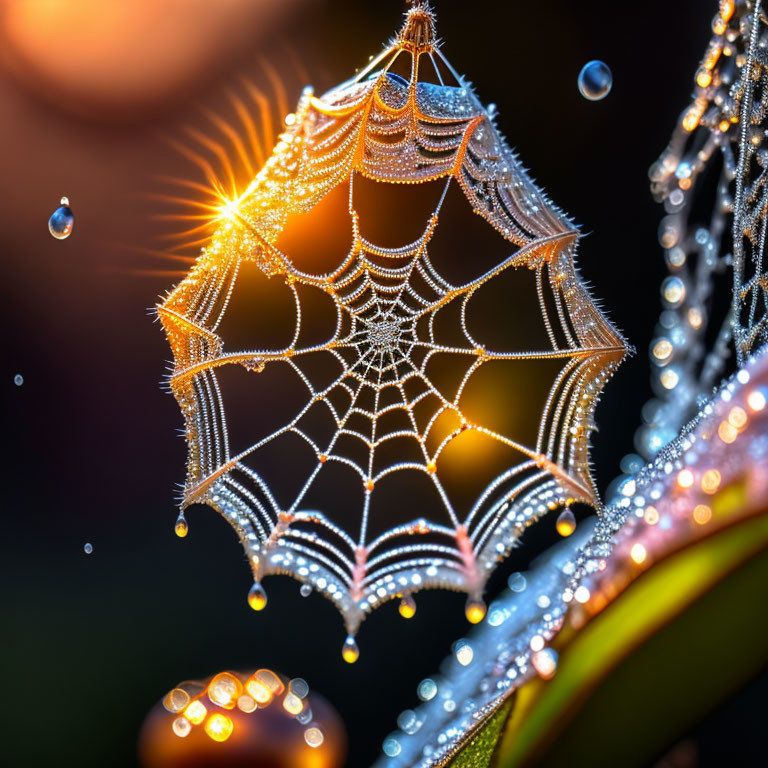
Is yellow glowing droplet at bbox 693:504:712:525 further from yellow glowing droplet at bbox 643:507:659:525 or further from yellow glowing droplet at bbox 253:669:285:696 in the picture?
yellow glowing droplet at bbox 253:669:285:696

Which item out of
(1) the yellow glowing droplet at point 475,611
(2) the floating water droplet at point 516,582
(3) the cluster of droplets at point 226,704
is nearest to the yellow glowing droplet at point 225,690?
(3) the cluster of droplets at point 226,704

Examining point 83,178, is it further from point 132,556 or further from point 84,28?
point 132,556

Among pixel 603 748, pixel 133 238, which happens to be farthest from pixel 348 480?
pixel 603 748

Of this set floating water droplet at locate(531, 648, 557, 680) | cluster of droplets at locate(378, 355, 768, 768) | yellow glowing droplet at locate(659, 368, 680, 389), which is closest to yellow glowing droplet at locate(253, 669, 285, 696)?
cluster of droplets at locate(378, 355, 768, 768)

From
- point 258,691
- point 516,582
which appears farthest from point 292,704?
point 516,582

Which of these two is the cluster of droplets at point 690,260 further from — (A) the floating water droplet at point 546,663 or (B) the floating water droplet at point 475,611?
(A) the floating water droplet at point 546,663

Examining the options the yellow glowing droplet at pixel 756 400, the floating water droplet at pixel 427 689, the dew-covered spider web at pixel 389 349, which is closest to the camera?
the yellow glowing droplet at pixel 756 400

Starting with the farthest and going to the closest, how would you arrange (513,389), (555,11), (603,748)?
(513,389) < (555,11) < (603,748)
